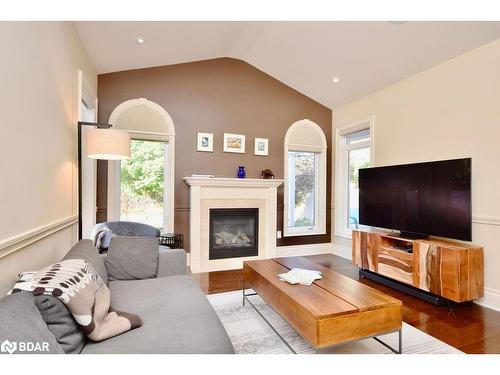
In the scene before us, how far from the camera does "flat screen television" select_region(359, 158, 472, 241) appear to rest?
9.48 feet

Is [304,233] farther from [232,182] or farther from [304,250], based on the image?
[232,182]

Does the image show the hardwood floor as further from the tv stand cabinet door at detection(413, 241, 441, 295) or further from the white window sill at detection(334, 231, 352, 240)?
the white window sill at detection(334, 231, 352, 240)

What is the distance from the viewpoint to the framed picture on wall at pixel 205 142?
4.36m

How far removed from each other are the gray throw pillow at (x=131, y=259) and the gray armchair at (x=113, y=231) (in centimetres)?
56

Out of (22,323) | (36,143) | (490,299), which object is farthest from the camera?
(490,299)

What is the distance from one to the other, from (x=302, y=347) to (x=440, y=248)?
1.79 m

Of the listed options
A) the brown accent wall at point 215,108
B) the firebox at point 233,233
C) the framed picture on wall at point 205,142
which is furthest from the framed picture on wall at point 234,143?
the firebox at point 233,233

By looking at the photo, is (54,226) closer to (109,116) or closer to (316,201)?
(109,116)

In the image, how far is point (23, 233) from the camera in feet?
5.32

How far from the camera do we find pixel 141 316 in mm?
1641

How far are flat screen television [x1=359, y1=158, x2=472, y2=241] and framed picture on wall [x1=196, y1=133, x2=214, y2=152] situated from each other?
2.30m

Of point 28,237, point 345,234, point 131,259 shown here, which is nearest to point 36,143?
point 28,237

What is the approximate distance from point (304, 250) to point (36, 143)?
4.22 meters

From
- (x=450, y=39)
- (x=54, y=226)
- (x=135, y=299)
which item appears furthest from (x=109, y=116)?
(x=450, y=39)
